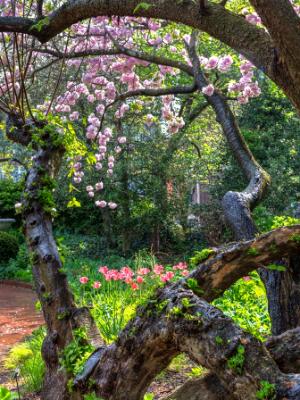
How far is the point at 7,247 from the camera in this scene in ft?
36.0

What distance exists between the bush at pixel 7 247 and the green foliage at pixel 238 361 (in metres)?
9.59

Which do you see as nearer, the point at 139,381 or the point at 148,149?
the point at 139,381

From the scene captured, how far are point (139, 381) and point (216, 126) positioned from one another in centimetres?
1276

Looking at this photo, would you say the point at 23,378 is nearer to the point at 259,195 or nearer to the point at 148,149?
the point at 259,195

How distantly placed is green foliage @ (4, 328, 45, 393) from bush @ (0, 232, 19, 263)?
5.51 meters

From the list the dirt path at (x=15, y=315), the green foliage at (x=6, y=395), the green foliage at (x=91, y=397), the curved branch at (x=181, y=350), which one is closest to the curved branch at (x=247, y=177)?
the curved branch at (x=181, y=350)

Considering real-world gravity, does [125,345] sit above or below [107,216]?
below

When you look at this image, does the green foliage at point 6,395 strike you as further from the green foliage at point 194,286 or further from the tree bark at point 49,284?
the green foliage at point 194,286

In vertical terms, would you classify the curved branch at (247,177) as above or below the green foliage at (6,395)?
above

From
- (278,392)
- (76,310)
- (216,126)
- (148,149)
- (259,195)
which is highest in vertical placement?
(216,126)

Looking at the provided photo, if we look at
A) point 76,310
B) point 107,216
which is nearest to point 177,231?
point 107,216

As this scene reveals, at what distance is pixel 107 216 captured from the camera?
11.7m

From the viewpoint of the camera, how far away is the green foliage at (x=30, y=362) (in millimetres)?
4297

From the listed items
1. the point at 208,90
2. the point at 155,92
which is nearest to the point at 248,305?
the point at 208,90
